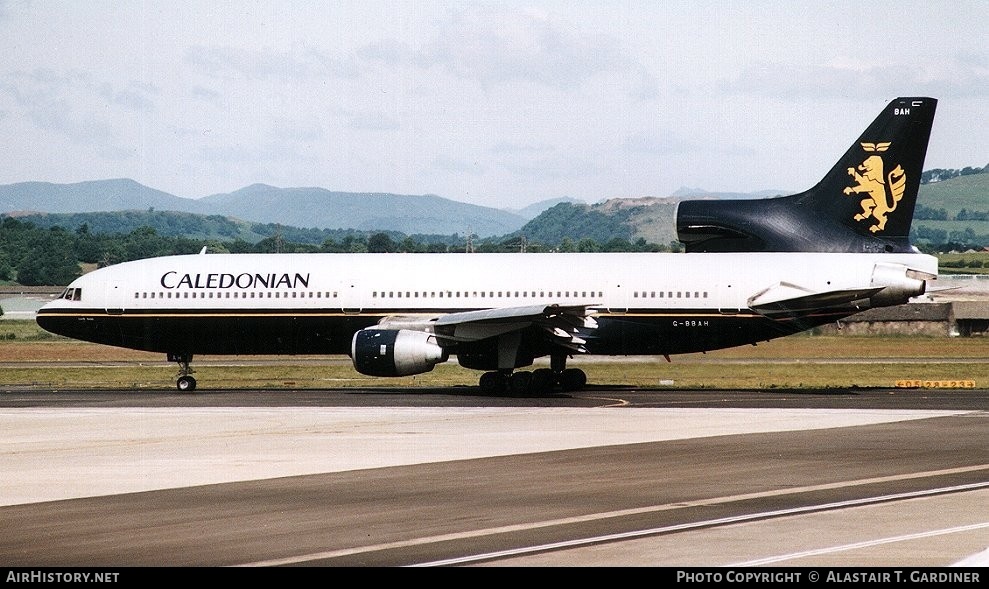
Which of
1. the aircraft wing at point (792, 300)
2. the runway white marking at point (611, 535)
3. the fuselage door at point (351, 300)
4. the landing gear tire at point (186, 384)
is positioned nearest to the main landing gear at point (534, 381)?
the fuselage door at point (351, 300)

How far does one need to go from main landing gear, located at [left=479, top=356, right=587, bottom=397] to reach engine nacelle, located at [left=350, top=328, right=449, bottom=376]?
260 centimetres

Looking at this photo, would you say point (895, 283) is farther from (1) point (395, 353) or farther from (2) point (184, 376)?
(2) point (184, 376)

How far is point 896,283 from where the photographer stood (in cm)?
3841

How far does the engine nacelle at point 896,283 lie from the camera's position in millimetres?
38469

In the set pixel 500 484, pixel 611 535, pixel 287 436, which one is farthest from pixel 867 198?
pixel 611 535

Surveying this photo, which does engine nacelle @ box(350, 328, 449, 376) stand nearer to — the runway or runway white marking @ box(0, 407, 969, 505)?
the runway

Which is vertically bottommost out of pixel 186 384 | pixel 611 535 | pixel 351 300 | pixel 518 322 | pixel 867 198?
pixel 186 384

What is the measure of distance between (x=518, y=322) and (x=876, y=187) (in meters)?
12.2

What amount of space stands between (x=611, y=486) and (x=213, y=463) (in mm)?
7919

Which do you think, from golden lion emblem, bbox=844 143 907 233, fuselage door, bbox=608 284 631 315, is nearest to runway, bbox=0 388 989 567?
fuselage door, bbox=608 284 631 315

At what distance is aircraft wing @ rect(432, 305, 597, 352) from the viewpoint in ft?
125

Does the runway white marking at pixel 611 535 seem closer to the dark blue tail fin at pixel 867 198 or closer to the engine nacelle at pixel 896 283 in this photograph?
the engine nacelle at pixel 896 283

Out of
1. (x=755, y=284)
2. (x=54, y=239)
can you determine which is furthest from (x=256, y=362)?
(x=54, y=239)

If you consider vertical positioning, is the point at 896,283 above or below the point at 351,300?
above
